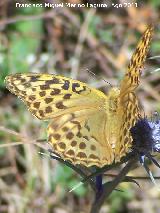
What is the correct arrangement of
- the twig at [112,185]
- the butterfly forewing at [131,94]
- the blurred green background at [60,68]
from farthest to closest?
1. the blurred green background at [60,68]
2. the twig at [112,185]
3. the butterfly forewing at [131,94]

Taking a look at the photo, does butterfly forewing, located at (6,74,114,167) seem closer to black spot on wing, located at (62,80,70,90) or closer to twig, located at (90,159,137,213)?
black spot on wing, located at (62,80,70,90)

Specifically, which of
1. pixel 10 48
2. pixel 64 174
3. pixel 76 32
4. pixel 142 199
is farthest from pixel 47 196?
pixel 76 32

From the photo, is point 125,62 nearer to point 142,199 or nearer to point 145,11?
point 145,11

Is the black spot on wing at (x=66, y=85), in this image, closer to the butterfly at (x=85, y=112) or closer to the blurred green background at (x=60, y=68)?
the butterfly at (x=85, y=112)

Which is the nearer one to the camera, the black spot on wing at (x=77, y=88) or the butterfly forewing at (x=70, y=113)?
the butterfly forewing at (x=70, y=113)

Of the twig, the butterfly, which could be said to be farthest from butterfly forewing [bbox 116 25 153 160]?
the twig

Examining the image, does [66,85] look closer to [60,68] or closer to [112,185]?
[112,185]

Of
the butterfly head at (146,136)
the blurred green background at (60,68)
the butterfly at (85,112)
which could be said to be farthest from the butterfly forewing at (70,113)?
the blurred green background at (60,68)
